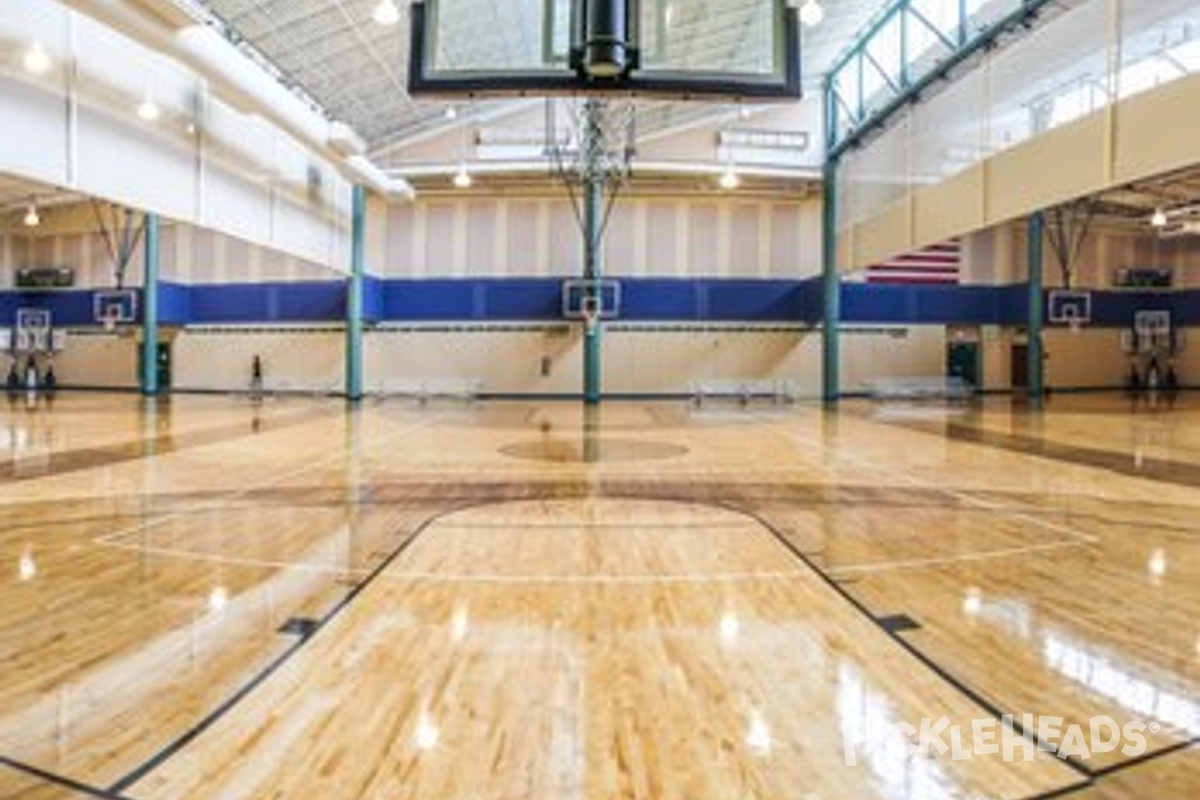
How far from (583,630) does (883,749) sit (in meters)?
2.01

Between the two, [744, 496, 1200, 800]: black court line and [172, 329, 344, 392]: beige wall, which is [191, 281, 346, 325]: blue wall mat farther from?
[744, 496, 1200, 800]: black court line

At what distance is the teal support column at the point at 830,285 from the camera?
1022 inches

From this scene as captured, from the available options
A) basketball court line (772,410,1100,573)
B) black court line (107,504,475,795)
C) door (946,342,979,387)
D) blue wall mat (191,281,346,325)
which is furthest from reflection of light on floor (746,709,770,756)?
door (946,342,979,387)

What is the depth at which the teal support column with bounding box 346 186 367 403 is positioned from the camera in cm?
2578

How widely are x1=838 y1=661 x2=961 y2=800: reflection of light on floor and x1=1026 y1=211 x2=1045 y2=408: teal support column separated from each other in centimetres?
2575

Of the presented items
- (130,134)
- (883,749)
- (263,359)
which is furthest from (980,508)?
(263,359)

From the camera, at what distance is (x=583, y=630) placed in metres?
5.11

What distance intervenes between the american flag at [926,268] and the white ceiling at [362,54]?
21.0 feet

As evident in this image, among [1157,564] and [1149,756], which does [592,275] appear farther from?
[1149,756]

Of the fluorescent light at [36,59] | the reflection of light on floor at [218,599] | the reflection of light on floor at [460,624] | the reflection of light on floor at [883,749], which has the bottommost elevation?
the reflection of light on floor at [460,624]

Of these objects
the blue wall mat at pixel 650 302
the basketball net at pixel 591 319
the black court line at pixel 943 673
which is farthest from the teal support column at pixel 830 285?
the black court line at pixel 943 673

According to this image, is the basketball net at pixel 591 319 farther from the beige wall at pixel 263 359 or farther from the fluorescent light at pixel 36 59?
the fluorescent light at pixel 36 59

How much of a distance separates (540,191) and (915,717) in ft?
89.2

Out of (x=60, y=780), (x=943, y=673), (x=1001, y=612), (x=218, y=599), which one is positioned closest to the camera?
(x=60, y=780)
